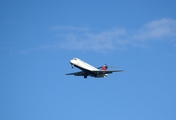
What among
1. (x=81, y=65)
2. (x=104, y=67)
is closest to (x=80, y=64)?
(x=81, y=65)

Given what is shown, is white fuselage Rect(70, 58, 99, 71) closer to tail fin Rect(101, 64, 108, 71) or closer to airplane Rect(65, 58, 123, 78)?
airplane Rect(65, 58, 123, 78)

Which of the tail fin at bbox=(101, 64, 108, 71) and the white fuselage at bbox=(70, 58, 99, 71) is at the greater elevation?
the tail fin at bbox=(101, 64, 108, 71)

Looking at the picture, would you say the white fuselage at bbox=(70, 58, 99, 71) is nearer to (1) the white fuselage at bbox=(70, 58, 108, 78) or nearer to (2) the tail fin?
(1) the white fuselage at bbox=(70, 58, 108, 78)

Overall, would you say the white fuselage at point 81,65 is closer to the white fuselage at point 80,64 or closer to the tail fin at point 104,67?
the white fuselage at point 80,64

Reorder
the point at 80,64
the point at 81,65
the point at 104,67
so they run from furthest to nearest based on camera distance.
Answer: the point at 104,67 → the point at 81,65 → the point at 80,64

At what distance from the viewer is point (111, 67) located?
10112 centimetres

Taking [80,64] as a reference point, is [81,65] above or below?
below

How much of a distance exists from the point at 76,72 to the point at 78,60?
646 cm

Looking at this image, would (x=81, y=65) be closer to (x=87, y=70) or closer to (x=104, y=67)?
(x=87, y=70)

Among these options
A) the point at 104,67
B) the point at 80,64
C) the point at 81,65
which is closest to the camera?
the point at 80,64

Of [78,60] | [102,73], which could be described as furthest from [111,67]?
[78,60]

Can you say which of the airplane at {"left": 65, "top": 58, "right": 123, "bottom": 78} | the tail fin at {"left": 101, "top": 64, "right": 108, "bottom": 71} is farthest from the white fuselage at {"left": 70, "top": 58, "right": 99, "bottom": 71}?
the tail fin at {"left": 101, "top": 64, "right": 108, "bottom": 71}

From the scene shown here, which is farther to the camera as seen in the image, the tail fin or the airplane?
the tail fin

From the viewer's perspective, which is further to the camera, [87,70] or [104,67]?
[104,67]
